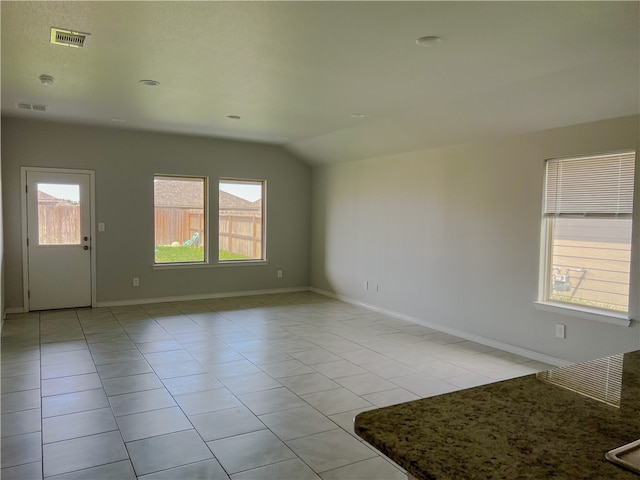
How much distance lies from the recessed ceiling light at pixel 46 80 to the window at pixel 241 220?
136 inches

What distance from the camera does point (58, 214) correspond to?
6293 mm

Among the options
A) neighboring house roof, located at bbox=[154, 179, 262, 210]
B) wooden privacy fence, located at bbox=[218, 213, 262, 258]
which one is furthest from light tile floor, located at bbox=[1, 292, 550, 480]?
neighboring house roof, located at bbox=[154, 179, 262, 210]

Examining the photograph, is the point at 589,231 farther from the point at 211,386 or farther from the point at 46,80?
the point at 46,80

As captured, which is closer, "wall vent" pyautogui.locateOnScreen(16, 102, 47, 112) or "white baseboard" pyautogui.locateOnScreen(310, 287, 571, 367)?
"white baseboard" pyautogui.locateOnScreen(310, 287, 571, 367)

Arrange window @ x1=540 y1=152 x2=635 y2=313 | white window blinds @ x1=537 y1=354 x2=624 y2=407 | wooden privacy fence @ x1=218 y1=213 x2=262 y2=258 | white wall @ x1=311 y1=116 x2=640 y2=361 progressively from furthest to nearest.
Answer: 1. wooden privacy fence @ x1=218 y1=213 x2=262 y2=258
2. white wall @ x1=311 y1=116 x2=640 y2=361
3. window @ x1=540 y1=152 x2=635 y2=313
4. white window blinds @ x1=537 y1=354 x2=624 y2=407

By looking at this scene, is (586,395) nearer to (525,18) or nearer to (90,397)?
(525,18)

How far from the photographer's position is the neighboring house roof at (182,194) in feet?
23.1

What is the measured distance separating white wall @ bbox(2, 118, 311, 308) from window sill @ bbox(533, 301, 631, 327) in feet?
15.0

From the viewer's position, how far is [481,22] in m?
2.64

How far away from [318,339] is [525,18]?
366 cm

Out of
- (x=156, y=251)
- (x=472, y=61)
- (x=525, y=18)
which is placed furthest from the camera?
(x=156, y=251)

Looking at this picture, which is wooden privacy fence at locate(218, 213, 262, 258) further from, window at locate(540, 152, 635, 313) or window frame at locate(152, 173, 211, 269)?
window at locate(540, 152, 635, 313)

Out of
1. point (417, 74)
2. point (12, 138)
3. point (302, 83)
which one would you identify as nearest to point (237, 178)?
point (12, 138)

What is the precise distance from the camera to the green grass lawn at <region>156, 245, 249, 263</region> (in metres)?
7.09
